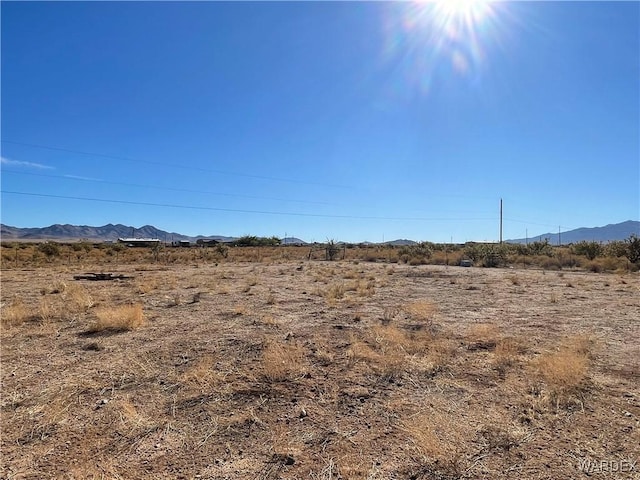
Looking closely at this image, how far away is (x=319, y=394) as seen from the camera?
5438 millimetres

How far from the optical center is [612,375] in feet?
19.8

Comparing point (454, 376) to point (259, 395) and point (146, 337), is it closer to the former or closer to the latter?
point (259, 395)

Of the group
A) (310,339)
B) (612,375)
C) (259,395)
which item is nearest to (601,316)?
(612,375)

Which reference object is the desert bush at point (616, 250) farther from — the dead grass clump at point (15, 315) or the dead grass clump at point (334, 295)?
the dead grass clump at point (15, 315)

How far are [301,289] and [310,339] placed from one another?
875 centimetres

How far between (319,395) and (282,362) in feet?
4.22

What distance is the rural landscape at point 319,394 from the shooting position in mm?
3826

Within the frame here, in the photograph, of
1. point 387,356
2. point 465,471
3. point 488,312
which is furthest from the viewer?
point 488,312

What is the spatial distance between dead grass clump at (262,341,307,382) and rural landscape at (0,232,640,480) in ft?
0.12

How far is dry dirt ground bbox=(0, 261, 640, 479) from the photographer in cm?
382

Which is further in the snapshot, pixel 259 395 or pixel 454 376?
pixel 454 376

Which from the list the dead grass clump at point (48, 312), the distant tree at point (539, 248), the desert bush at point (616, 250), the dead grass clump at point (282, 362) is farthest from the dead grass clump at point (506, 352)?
the distant tree at point (539, 248)

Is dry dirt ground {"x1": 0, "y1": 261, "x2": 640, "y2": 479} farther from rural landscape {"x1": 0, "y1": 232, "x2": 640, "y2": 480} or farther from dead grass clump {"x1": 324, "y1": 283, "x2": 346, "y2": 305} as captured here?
dead grass clump {"x1": 324, "y1": 283, "x2": 346, "y2": 305}

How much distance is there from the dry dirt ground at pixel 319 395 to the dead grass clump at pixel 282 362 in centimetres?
3
